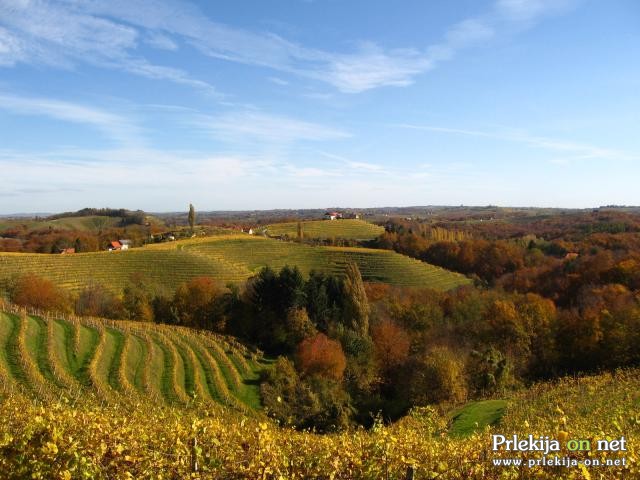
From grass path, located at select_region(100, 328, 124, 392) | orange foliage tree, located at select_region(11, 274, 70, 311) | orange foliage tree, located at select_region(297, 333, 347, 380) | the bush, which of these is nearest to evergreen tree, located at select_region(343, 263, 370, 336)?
orange foliage tree, located at select_region(297, 333, 347, 380)

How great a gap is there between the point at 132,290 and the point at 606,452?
45.9 m

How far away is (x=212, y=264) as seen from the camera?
6719cm

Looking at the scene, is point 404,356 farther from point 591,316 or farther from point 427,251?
point 427,251

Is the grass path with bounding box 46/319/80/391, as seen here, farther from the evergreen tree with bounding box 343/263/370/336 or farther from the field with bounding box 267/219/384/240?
the field with bounding box 267/219/384/240

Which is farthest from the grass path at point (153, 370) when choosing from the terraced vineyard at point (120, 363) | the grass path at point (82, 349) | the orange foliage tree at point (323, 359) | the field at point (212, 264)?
the field at point (212, 264)

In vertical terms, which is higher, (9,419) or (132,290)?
(9,419)

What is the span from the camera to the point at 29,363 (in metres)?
19.8

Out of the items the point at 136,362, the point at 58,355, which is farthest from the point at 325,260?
the point at 58,355

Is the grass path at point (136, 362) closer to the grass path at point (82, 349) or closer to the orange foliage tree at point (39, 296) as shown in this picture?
the grass path at point (82, 349)

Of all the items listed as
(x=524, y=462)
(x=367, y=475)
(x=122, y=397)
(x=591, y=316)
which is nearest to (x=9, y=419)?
(x=367, y=475)

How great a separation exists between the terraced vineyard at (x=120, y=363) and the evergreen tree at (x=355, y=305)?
365 inches

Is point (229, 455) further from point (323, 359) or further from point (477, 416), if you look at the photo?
point (323, 359)

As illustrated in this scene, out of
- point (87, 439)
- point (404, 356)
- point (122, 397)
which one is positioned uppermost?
point (87, 439)

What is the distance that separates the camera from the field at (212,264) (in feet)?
184
